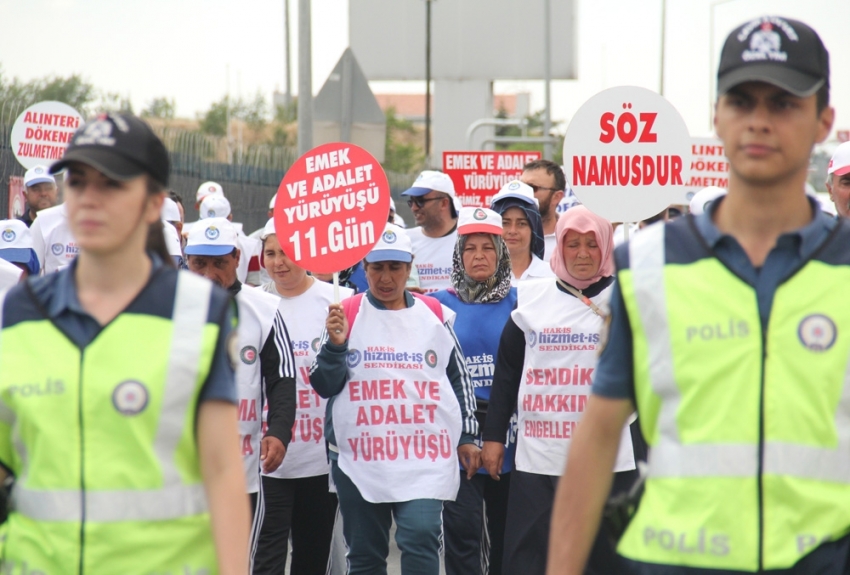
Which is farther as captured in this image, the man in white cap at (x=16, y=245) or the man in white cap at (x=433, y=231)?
the man in white cap at (x=433, y=231)

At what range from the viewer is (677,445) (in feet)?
9.54

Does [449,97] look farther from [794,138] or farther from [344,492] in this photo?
[794,138]

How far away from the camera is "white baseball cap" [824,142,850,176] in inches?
270

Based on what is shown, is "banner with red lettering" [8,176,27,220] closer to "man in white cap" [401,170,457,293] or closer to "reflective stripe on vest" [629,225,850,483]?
"man in white cap" [401,170,457,293]

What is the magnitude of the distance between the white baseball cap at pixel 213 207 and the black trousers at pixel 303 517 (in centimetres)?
646

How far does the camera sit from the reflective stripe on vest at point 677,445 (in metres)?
2.83

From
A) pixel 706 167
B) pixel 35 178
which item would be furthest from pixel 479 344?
pixel 706 167

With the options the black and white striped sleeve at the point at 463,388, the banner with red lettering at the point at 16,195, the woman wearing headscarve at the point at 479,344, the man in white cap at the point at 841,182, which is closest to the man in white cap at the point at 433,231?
the woman wearing headscarve at the point at 479,344

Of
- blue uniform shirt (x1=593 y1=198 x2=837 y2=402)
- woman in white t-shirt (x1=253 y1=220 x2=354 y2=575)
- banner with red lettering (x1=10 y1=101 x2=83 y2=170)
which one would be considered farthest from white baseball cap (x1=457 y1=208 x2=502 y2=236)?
banner with red lettering (x1=10 y1=101 x2=83 y2=170)

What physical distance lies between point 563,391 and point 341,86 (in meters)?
6.07

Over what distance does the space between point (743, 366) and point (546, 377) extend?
3527mm

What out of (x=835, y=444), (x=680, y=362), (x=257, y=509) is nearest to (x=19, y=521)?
(x=680, y=362)

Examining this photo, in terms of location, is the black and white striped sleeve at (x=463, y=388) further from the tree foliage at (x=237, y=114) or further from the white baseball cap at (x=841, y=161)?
the tree foliage at (x=237, y=114)

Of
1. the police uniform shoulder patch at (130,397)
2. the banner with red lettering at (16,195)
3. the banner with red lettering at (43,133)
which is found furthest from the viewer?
the banner with red lettering at (16,195)
